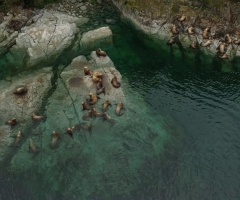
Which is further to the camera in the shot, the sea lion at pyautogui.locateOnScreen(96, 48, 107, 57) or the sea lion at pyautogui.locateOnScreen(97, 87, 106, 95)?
the sea lion at pyautogui.locateOnScreen(96, 48, 107, 57)

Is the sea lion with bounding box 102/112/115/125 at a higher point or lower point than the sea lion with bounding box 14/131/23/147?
higher

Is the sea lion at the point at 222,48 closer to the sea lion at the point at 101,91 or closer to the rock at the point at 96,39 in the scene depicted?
the rock at the point at 96,39

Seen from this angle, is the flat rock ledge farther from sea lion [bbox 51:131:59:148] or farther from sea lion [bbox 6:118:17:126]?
sea lion [bbox 6:118:17:126]

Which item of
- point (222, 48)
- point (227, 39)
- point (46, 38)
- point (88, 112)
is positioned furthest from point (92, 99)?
point (227, 39)

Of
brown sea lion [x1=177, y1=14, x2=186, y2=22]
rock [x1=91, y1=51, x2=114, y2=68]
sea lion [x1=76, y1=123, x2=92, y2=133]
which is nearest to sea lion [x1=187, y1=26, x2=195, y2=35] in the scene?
brown sea lion [x1=177, y1=14, x2=186, y2=22]

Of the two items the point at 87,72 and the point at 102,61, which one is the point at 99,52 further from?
the point at 87,72

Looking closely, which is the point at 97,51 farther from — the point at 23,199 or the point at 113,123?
the point at 23,199
